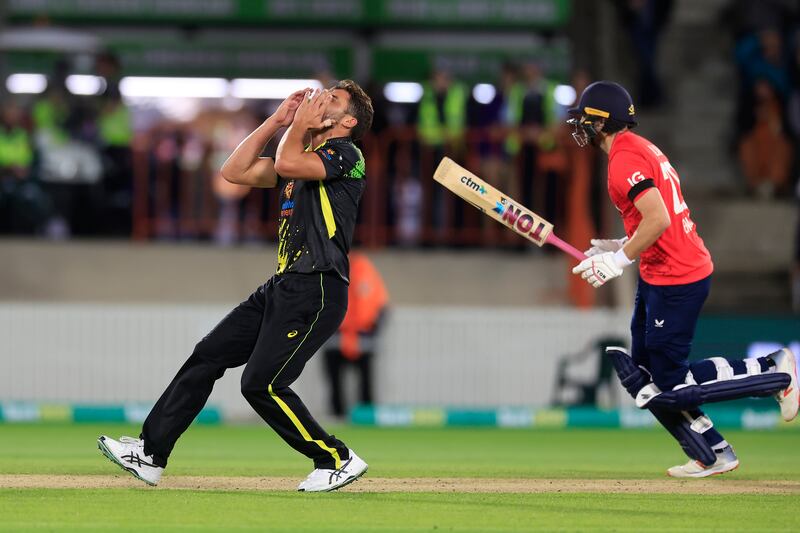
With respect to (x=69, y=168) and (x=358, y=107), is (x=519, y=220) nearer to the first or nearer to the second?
(x=358, y=107)

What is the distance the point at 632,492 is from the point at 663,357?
3.14 feet

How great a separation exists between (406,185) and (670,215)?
29.6ft

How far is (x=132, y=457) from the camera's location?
8570 mm

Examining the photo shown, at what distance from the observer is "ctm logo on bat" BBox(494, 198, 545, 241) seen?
9227 mm

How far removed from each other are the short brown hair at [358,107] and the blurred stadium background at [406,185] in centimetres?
747

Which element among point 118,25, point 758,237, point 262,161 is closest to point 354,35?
point 118,25

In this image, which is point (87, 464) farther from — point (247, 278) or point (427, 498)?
point (247, 278)

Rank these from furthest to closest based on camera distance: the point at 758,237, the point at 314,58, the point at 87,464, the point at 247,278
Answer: the point at 314,58
the point at 758,237
the point at 247,278
the point at 87,464

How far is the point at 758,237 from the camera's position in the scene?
19.8m

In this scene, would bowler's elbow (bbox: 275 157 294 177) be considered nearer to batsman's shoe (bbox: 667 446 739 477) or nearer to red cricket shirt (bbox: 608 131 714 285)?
red cricket shirt (bbox: 608 131 714 285)

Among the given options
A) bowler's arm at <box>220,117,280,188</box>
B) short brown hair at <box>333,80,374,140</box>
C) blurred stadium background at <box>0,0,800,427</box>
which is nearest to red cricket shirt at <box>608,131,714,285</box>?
short brown hair at <box>333,80,374,140</box>

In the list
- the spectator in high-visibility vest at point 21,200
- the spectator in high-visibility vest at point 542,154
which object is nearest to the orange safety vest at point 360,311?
the spectator in high-visibility vest at point 542,154

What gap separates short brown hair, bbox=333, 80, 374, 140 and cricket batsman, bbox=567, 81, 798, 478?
1457mm

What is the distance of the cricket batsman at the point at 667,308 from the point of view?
9.05 m
